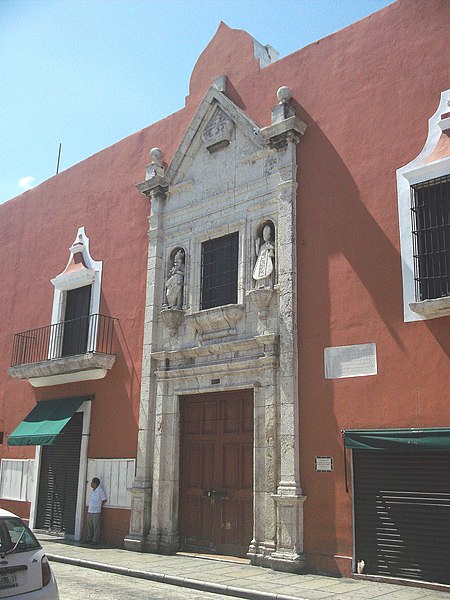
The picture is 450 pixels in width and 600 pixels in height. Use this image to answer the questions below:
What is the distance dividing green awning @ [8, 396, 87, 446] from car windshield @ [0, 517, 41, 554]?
7431mm

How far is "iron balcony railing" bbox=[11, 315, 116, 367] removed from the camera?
571 inches

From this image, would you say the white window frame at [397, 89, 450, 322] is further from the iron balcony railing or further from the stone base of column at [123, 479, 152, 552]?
the iron balcony railing

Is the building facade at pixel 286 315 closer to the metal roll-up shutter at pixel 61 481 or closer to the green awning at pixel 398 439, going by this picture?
the green awning at pixel 398 439

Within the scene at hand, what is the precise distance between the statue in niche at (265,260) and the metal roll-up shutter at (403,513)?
11.3 feet

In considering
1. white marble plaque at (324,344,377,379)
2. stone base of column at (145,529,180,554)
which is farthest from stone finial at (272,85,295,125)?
stone base of column at (145,529,180,554)

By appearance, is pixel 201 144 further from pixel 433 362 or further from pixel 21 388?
pixel 21 388

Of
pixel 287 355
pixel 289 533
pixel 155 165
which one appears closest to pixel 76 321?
pixel 155 165

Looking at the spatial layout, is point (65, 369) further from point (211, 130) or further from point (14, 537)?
point (14, 537)

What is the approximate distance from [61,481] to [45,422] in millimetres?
1371

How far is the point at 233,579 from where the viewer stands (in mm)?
9195

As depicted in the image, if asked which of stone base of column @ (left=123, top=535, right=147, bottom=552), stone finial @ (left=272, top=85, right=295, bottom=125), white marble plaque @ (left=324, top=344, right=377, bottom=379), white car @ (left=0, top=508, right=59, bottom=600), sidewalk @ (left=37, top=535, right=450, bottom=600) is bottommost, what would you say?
A: sidewalk @ (left=37, top=535, right=450, bottom=600)

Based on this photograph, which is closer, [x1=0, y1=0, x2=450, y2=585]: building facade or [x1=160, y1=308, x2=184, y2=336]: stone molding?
[x1=0, y1=0, x2=450, y2=585]: building facade

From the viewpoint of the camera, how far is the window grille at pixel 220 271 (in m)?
12.3

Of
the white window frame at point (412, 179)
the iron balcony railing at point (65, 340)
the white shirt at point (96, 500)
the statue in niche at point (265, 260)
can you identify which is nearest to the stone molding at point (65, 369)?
the iron balcony railing at point (65, 340)
